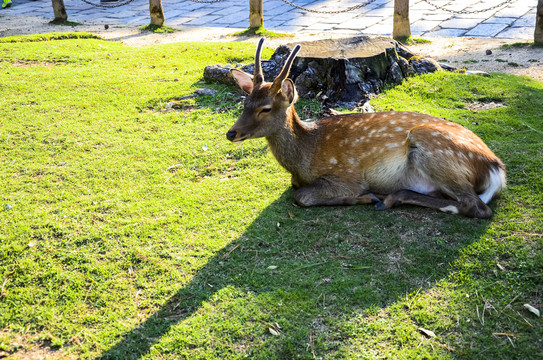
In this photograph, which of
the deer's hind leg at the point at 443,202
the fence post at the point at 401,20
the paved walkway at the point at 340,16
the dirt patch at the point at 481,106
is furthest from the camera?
the paved walkway at the point at 340,16

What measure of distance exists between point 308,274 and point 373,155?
133cm

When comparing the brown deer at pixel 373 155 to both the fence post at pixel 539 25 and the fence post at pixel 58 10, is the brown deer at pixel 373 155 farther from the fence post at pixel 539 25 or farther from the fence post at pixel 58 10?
the fence post at pixel 58 10

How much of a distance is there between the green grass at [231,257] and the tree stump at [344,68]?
1285 mm

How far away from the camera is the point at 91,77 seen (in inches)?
301

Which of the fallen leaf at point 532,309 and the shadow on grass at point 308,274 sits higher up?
the shadow on grass at point 308,274

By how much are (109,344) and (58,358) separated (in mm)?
267

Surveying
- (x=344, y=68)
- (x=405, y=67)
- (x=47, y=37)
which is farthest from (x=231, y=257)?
(x=47, y=37)

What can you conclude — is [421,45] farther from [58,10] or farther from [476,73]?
[58,10]

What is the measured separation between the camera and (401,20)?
32.3 ft

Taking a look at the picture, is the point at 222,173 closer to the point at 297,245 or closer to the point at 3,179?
the point at 297,245

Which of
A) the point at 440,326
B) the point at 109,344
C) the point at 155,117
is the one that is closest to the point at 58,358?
the point at 109,344

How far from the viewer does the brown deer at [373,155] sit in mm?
3787

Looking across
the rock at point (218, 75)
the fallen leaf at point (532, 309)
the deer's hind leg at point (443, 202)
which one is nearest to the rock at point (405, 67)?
the rock at point (218, 75)

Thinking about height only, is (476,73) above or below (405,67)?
below
